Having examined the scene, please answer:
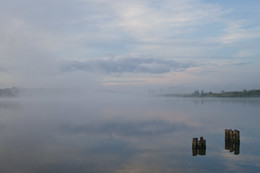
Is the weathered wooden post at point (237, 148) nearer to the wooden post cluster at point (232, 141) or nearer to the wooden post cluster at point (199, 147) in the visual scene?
the wooden post cluster at point (232, 141)

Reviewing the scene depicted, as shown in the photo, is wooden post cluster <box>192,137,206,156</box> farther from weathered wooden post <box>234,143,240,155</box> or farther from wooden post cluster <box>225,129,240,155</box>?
weathered wooden post <box>234,143,240,155</box>

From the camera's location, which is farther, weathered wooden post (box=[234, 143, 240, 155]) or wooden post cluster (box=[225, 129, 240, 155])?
wooden post cluster (box=[225, 129, 240, 155])

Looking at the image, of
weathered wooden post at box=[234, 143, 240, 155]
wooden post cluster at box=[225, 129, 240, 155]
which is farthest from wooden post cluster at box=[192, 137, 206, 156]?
weathered wooden post at box=[234, 143, 240, 155]

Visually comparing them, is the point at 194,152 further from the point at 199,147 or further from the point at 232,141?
the point at 232,141

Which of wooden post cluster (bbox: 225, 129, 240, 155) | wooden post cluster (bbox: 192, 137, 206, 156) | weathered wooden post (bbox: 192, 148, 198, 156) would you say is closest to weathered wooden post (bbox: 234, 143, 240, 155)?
wooden post cluster (bbox: 225, 129, 240, 155)

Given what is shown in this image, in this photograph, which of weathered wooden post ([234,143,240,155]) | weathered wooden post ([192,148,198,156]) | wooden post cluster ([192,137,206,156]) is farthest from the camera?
wooden post cluster ([192,137,206,156])

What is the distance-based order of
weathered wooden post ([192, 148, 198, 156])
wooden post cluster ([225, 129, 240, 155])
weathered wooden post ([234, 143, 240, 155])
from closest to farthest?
weathered wooden post ([192, 148, 198, 156]) < weathered wooden post ([234, 143, 240, 155]) < wooden post cluster ([225, 129, 240, 155])

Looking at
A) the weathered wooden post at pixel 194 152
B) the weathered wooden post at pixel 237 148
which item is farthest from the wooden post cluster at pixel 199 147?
the weathered wooden post at pixel 237 148

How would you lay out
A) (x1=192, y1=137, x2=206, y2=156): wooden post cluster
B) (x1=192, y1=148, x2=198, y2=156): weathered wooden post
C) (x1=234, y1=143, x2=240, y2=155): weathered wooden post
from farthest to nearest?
(x1=192, y1=137, x2=206, y2=156): wooden post cluster < (x1=234, y1=143, x2=240, y2=155): weathered wooden post < (x1=192, y1=148, x2=198, y2=156): weathered wooden post

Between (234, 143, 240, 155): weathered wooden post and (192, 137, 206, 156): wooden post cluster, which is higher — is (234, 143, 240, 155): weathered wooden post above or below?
below

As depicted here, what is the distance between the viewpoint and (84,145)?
2033cm

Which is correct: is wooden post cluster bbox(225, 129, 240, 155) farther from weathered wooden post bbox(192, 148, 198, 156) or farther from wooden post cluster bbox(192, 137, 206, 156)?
weathered wooden post bbox(192, 148, 198, 156)

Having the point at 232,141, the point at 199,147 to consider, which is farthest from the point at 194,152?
the point at 232,141

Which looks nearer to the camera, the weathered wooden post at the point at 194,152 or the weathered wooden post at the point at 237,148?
the weathered wooden post at the point at 194,152
